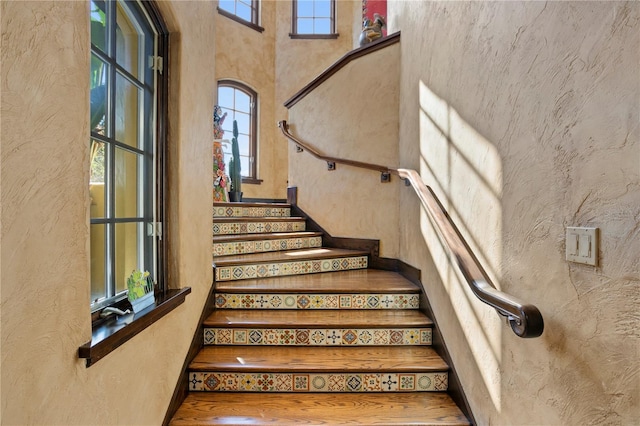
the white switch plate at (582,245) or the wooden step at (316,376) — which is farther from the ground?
the white switch plate at (582,245)

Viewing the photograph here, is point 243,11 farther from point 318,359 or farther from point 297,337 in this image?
point 318,359

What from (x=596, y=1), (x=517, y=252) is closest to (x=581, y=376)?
(x=517, y=252)

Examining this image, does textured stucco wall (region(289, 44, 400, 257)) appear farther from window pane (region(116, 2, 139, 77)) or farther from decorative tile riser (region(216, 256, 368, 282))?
window pane (region(116, 2, 139, 77))

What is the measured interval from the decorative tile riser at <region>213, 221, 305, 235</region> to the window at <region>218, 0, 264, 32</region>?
3628 millimetres

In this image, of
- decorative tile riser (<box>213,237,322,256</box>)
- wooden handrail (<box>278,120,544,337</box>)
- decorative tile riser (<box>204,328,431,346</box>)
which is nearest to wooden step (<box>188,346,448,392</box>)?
decorative tile riser (<box>204,328,431,346</box>)

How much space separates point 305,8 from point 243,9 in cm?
104

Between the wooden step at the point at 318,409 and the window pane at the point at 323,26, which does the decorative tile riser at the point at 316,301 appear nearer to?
the wooden step at the point at 318,409

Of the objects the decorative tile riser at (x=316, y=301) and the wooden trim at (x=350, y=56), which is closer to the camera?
the decorative tile riser at (x=316, y=301)

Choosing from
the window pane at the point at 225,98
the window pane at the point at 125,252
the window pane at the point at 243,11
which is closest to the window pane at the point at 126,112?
the window pane at the point at 125,252

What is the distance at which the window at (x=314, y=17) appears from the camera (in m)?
5.87

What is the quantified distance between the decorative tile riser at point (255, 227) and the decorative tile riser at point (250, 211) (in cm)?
27

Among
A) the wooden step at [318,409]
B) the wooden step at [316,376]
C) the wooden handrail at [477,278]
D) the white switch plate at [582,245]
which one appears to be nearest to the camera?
the white switch plate at [582,245]

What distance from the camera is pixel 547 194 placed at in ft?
3.53

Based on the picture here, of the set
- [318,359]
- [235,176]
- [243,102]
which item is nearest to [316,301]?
[318,359]
